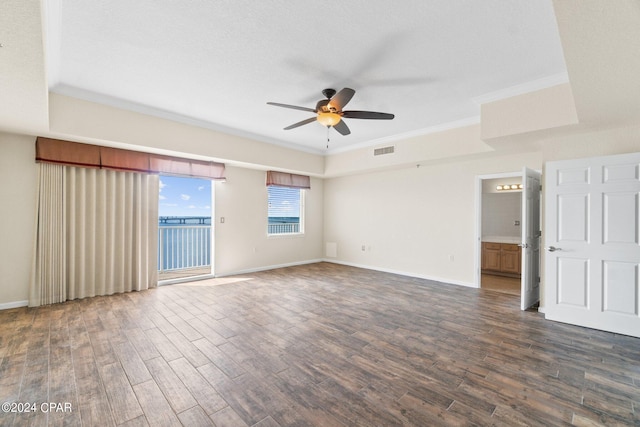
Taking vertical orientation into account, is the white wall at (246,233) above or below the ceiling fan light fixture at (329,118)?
below

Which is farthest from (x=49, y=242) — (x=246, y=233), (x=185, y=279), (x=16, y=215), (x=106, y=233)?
(x=246, y=233)

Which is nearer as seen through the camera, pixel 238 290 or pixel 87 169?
pixel 87 169

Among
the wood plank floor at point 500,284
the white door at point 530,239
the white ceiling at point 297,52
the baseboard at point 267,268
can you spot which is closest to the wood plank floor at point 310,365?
the white door at point 530,239

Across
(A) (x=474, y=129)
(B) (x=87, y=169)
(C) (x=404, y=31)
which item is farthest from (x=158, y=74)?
(A) (x=474, y=129)

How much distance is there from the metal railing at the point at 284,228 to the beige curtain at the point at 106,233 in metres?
2.61

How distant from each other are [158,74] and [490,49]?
3.51 metres

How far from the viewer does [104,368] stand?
7.25ft

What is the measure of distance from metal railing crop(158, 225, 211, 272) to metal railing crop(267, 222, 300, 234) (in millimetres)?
1497

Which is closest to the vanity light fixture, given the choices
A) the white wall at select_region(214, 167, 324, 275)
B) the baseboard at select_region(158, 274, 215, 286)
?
the white wall at select_region(214, 167, 324, 275)

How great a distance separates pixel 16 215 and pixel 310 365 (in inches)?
175

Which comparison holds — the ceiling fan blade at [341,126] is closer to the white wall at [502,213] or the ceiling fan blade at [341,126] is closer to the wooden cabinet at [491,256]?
the wooden cabinet at [491,256]

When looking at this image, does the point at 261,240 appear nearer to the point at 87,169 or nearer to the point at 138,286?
Answer: the point at 138,286

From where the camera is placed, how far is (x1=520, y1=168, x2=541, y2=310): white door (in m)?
3.69

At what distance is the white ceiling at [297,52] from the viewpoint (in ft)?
6.83
